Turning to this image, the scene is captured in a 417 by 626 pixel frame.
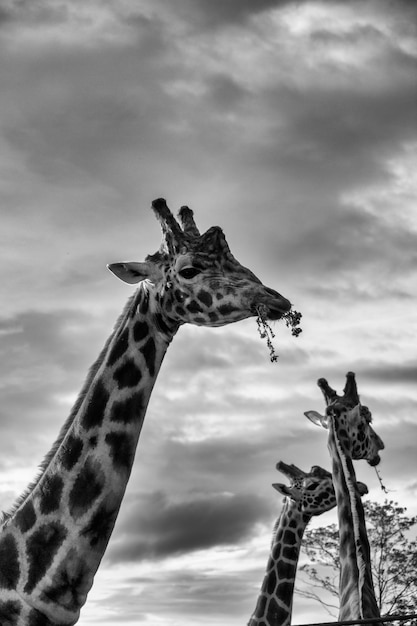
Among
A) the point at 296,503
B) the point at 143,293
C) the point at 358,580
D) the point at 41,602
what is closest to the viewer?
the point at 41,602

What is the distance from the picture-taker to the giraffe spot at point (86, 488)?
24.4ft

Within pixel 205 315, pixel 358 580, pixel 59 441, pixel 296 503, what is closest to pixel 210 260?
pixel 205 315

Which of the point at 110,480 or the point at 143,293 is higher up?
the point at 143,293

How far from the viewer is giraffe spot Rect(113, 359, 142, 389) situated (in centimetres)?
793

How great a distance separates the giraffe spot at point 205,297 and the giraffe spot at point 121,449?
133 cm

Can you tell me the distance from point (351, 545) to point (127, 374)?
6112 mm

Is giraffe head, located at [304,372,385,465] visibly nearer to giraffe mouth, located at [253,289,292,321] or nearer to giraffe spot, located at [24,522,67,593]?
giraffe mouth, located at [253,289,292,321]

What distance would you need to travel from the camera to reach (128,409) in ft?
25.7

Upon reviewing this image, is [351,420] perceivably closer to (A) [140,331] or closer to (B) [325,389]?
(B) [325,389]

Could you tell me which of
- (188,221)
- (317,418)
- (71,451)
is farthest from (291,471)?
(71,451)

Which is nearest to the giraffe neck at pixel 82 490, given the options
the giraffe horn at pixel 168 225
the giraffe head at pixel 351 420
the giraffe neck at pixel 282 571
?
the giraffe horn at pixel 168 225

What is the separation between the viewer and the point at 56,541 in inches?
289

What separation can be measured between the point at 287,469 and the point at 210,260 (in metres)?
8.88

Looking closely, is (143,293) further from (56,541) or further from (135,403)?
(56,541)
